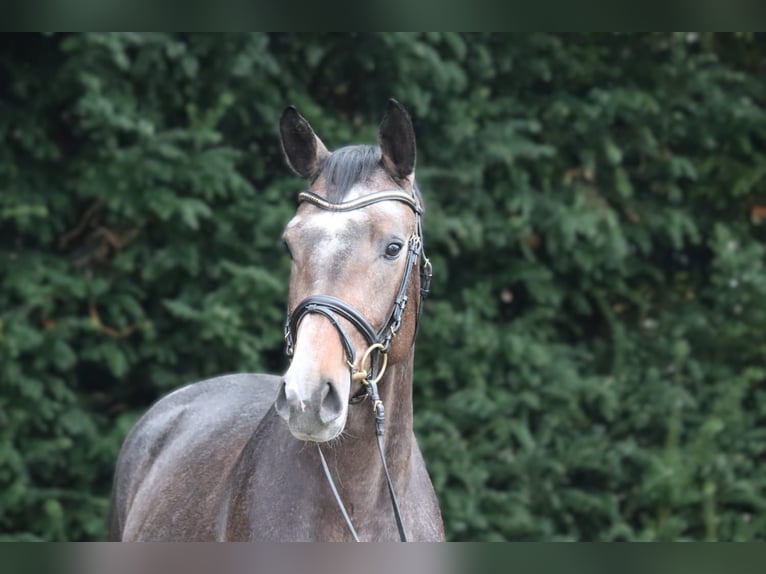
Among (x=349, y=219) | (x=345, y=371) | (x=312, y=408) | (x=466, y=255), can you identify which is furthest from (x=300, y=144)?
(x=466, y=255)

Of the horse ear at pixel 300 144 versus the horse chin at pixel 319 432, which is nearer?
the horse chin at pixel 319 432

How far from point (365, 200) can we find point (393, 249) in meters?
0.13

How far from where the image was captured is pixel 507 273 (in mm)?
6066

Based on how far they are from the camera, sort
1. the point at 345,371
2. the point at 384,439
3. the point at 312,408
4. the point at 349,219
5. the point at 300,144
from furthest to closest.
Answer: the point at 300,144, the point at 384,439, the point at 349,219, the point at 345,371, the point at 312,408

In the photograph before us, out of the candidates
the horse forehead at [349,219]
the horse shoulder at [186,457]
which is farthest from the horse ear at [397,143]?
the horse shoulder at [186,457]

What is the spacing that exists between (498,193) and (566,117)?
67 cm

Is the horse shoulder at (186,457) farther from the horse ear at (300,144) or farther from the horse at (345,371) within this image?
the horse ear at (300,144)

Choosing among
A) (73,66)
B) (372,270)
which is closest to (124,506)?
(372,270)

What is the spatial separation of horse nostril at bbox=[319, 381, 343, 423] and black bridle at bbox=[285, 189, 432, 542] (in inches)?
4.3

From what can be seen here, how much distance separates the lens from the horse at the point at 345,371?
1961 mm

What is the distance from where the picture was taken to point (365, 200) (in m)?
2.19

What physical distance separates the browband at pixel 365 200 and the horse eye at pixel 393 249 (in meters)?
0.11

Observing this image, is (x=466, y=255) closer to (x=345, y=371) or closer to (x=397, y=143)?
(x=397, y=143)
